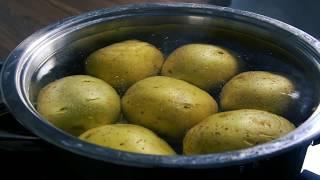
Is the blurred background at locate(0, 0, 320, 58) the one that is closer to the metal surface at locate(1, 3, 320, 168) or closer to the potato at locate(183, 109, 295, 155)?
the metal surface at locate(1, 3, 320, 168)

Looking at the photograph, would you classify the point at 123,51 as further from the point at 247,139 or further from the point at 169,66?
the point at 247,139

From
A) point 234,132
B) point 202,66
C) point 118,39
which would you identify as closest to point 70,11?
point 118,39

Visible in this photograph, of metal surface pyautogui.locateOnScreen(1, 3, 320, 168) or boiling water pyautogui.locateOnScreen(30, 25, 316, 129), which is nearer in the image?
metal surface pyautogui.locateOnScreen(1, 3, 320, 168)

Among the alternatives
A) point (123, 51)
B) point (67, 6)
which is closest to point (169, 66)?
point (123, 51)

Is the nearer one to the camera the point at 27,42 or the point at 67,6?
the point at 27,42

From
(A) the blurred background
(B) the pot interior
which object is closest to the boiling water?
(B) the pot interior

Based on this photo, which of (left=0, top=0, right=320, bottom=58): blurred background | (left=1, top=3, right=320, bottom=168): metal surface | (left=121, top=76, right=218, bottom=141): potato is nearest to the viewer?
(left=1, top=3, right=320, bottom=168): metal surface

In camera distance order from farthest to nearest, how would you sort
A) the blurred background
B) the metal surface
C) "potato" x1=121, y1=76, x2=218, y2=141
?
the blurred background < "potato" x1=121, y1=76, x2=218, y2=141 < the metal surface
